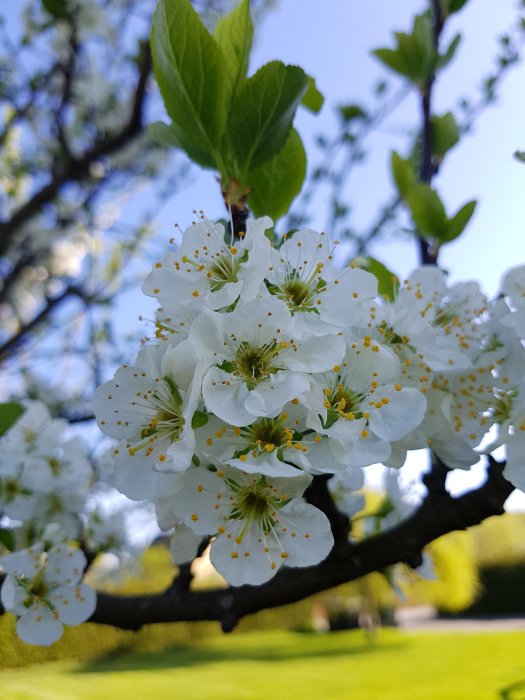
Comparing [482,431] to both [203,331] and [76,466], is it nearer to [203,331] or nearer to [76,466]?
[203,331]

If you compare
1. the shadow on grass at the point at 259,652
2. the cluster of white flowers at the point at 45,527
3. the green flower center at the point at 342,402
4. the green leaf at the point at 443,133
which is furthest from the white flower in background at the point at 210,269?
the shadow on grass at the point at 259,652

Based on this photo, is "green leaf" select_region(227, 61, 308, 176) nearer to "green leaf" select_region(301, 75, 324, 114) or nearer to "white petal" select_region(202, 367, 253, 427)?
"green leaf" select_region(301, 75, 324, 114)

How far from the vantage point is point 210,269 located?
0.51 m

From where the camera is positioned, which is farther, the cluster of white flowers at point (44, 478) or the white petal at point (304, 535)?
the cluster of white flowers at point (44, 478)

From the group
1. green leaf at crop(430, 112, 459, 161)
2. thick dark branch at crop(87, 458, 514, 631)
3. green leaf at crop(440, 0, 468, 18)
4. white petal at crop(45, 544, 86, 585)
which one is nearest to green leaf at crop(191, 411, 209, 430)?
thick dark branch at crop(87, 458, 514, 631)

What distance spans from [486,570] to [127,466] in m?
11.1

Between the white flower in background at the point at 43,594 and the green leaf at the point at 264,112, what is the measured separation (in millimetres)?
481

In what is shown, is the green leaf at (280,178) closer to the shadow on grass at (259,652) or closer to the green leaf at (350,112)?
the green leaf at (350,112)

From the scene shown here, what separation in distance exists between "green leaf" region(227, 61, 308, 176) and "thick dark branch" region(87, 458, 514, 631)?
385mm

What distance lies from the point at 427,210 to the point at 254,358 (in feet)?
1.39

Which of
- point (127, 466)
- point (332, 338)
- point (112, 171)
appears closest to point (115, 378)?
point (127, 466)

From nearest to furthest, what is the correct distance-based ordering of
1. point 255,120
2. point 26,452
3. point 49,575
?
point 255,120, point 49,575, point 26,452

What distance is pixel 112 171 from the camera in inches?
116

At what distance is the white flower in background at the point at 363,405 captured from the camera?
42cm
